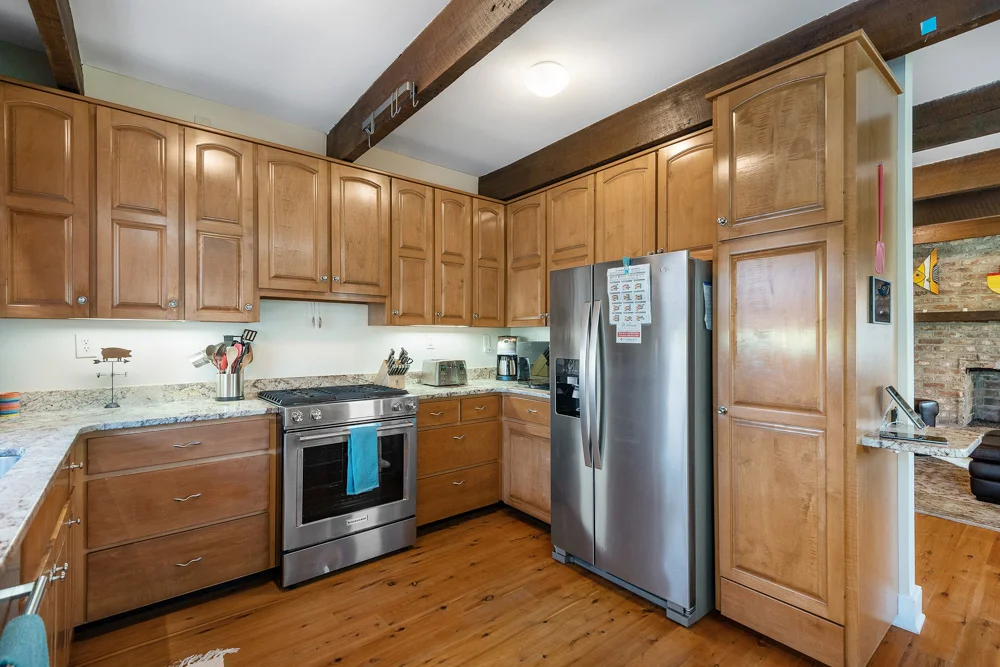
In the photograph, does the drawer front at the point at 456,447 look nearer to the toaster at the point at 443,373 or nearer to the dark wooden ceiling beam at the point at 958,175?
the toaster at the point at 443,373

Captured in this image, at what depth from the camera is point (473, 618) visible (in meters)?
2.13

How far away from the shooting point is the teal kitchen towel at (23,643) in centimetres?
68

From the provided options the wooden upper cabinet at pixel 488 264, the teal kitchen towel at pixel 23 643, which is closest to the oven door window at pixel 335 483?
the wooden upper cabinet at pixel 488 264

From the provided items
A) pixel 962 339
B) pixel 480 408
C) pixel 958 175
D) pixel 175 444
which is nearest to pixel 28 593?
pixel 175 444

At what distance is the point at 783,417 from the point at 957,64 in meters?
2.09

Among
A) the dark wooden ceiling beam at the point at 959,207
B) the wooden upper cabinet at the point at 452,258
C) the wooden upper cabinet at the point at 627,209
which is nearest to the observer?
the wooden upper cabinet at the point at 627,209

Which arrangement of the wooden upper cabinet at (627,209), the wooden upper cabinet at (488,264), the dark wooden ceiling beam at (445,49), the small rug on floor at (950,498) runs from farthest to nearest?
the wooden upper cabinet at (488,264)
the small rug on floor at (950,498)
the wooden upper cabinet at (627,209)
the dark wooden ceiling beam at (445,49)

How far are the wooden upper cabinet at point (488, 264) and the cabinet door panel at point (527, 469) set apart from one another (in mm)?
889

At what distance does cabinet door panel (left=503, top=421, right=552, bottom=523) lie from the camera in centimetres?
301

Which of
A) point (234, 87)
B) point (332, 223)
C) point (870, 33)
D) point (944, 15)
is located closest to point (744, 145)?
point (870, 33)

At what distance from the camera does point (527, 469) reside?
3141 mm

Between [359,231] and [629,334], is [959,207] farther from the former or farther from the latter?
[359,231]

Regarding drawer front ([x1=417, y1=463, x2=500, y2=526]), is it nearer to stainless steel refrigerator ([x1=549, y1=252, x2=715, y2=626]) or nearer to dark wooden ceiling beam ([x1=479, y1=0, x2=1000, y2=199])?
stainless steel refrigerator ([x1=549, y1=252, x2=715, y2=626])

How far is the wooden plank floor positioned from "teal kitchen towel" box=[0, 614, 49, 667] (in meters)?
1.29
